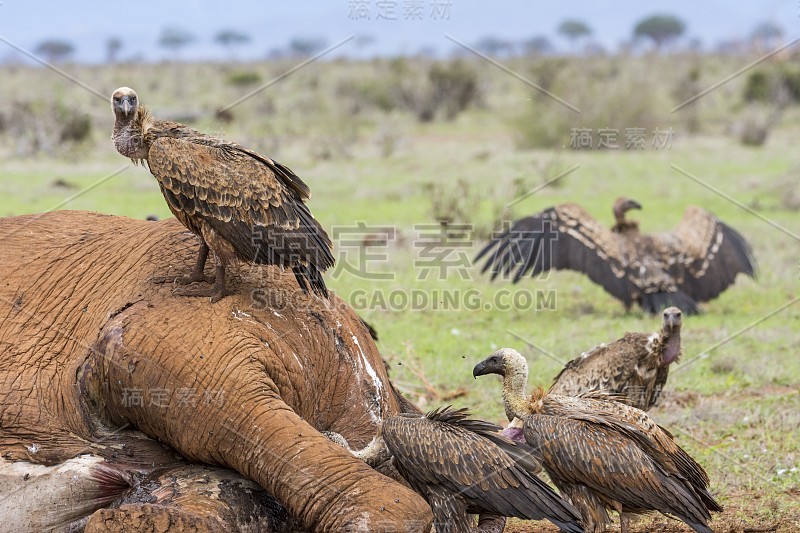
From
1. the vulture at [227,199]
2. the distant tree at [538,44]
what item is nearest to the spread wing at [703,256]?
the vulture at [227,199]

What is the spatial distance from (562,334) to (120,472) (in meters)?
6.81

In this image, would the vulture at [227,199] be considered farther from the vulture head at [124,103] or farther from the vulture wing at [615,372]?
the vulture wing at [615,372]

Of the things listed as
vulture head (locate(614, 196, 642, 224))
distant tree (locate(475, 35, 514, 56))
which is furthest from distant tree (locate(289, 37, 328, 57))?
vulture head (locate(614, 196, 642, 224))

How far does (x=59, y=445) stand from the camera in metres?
5.58

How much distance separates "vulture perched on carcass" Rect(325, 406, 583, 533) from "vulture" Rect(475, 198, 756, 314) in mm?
6784

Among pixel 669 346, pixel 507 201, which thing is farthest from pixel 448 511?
pixel 507 201

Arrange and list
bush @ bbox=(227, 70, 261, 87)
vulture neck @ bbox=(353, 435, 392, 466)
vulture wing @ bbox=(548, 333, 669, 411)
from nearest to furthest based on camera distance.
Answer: vulture neck @ bbox=(353, 435, 392, 466), vulture wing @ bbox=(548, 333, 669, 411), bush @ bbox=(227, 70, 261, 87)

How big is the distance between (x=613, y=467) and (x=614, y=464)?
2 cm

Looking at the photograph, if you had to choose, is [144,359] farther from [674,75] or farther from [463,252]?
[674,75]

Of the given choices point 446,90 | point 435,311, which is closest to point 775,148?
point 446,90

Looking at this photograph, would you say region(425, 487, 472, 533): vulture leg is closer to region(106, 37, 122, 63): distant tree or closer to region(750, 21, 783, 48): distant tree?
region(750, 21, 783, 48): distant tree

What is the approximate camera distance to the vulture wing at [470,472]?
A: 5406mm

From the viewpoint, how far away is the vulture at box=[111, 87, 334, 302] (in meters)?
5.76

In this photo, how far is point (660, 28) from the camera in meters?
81.9
